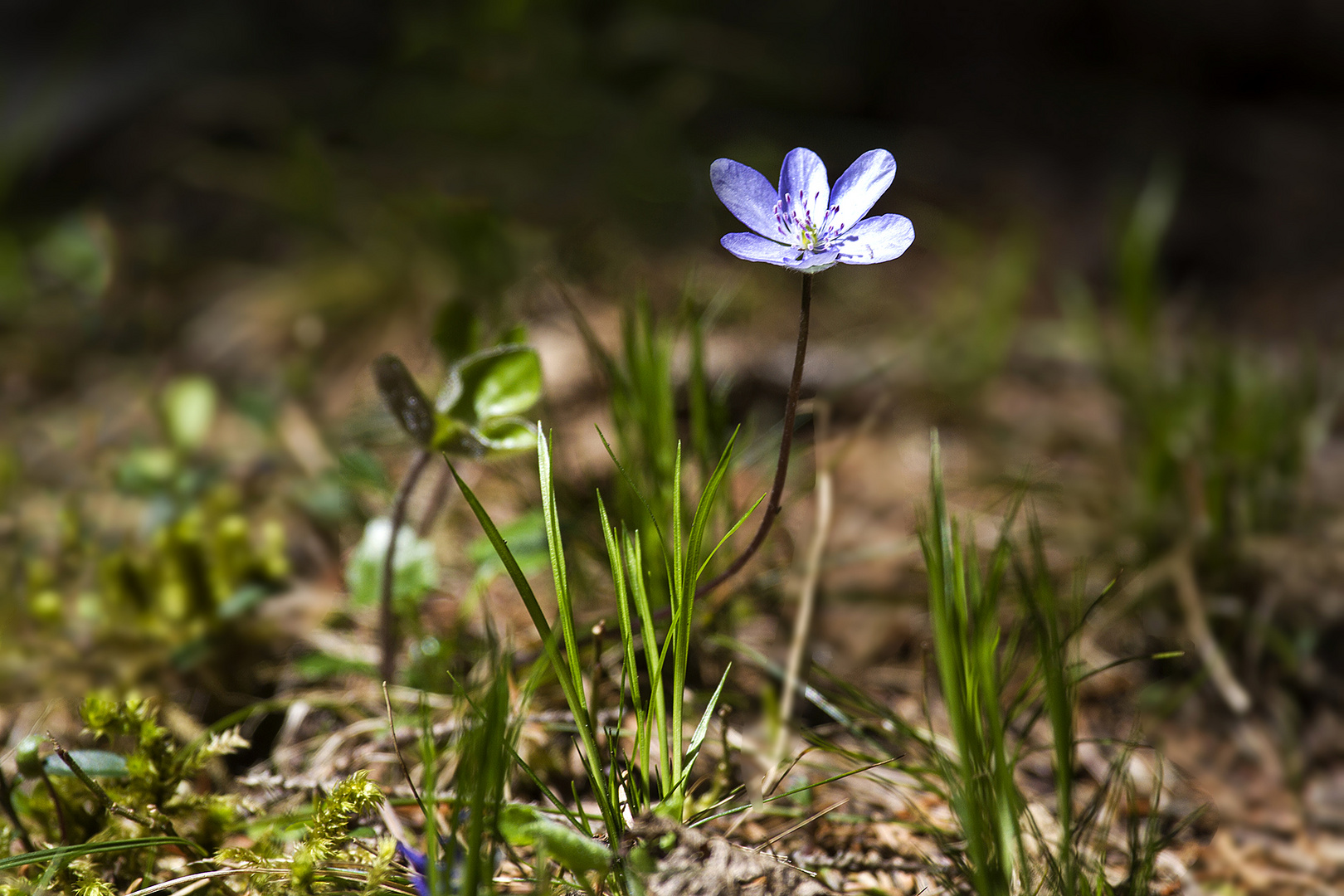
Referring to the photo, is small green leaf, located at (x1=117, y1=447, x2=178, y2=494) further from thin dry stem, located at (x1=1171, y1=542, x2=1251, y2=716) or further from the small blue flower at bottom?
thin dry stem, located at (x1=1171, y1=542, x2=1251, y2=716)

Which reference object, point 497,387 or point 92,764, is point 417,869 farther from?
point 497,387

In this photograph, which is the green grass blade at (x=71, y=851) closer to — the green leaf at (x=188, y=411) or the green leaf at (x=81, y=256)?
the green leaf at (x=188, y=411)

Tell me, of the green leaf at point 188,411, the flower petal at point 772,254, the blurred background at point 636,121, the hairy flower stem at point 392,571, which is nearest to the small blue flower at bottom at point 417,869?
the hairy flower stem at point 392,571

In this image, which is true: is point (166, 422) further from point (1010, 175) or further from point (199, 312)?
point (1010, 175)

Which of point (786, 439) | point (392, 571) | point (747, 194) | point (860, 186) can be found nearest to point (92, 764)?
point (392, 571)

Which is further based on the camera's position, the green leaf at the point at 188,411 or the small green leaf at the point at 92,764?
the green leaf at the point at 188,411

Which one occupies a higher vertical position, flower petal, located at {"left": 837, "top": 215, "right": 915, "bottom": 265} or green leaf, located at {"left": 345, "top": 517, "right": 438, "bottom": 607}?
flower petal, located at {"left": 837, "top": 215, "right": 915, "bottom": 265}

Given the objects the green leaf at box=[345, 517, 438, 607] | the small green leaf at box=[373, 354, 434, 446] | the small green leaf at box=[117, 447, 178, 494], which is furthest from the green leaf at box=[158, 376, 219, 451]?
the small green leaf at box=[373, 354, 434, 446]
